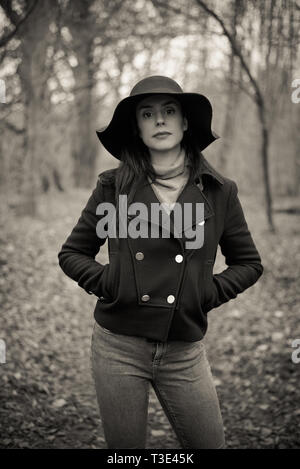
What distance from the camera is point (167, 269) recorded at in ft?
7.45

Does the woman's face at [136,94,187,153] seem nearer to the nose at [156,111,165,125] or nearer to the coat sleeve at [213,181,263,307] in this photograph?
the nose at [156,111,165,125]

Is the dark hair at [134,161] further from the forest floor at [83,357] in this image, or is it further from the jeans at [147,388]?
the forest floor at [83,357]

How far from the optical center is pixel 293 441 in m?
3.66

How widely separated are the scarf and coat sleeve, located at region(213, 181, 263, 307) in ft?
1.02

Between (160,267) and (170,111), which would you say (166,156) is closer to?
(170,111)

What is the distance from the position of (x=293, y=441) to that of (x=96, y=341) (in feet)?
7.76

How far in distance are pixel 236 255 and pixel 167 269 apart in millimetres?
486

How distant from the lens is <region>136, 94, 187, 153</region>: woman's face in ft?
7.75

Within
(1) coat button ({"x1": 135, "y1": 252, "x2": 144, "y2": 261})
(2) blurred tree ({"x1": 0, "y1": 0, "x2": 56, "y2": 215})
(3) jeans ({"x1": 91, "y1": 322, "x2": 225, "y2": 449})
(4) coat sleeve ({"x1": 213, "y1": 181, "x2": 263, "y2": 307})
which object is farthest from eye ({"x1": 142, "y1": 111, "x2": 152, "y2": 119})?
(2) blurred tree ({"x1": 0, "y1": 0, "x2": 56, "y2": 215})

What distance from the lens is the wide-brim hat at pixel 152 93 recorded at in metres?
2.34

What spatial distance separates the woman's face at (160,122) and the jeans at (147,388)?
3.65 ft

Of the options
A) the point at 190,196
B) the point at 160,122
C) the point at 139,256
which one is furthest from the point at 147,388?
the point at 160,122

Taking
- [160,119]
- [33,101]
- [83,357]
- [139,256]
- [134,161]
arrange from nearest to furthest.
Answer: [139,256] → [160,119] → [134,161] → [83,357] → [33,101]
